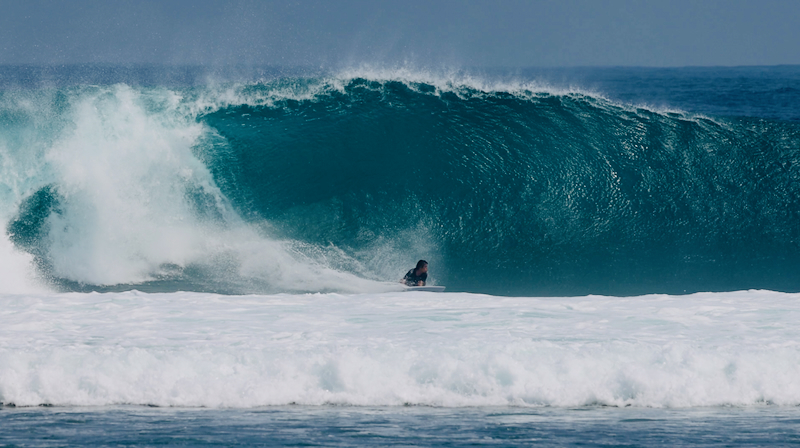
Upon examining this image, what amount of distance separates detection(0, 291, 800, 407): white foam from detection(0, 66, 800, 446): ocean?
2 centimetres

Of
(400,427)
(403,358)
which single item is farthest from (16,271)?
(400,427)

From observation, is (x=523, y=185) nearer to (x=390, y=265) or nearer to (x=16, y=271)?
(x=390, y=265)

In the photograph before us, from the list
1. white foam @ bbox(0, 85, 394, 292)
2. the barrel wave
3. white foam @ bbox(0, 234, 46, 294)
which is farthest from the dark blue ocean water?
white foam @ bbox(0, 234, 46, 294)

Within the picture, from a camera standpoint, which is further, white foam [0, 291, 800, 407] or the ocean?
white foam [0, 291, 800, 407]

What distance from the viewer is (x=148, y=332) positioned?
19.7 feet

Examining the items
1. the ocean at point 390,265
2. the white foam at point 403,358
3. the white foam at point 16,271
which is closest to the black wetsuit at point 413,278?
the ocean at point 390,265

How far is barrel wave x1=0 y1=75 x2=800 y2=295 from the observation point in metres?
10.8

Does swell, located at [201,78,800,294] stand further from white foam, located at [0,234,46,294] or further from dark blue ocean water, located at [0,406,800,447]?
dark blue ocean water, located at [0,406,800,447]

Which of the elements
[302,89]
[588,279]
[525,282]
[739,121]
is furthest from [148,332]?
[739,121]

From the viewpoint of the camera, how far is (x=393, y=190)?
11938 mm

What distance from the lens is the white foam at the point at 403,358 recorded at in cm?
496

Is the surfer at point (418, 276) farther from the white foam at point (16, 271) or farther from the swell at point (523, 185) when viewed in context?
the white foam at point (16, 271)

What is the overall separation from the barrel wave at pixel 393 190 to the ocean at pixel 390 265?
0.04 metres

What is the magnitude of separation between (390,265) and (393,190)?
1.55 meters
